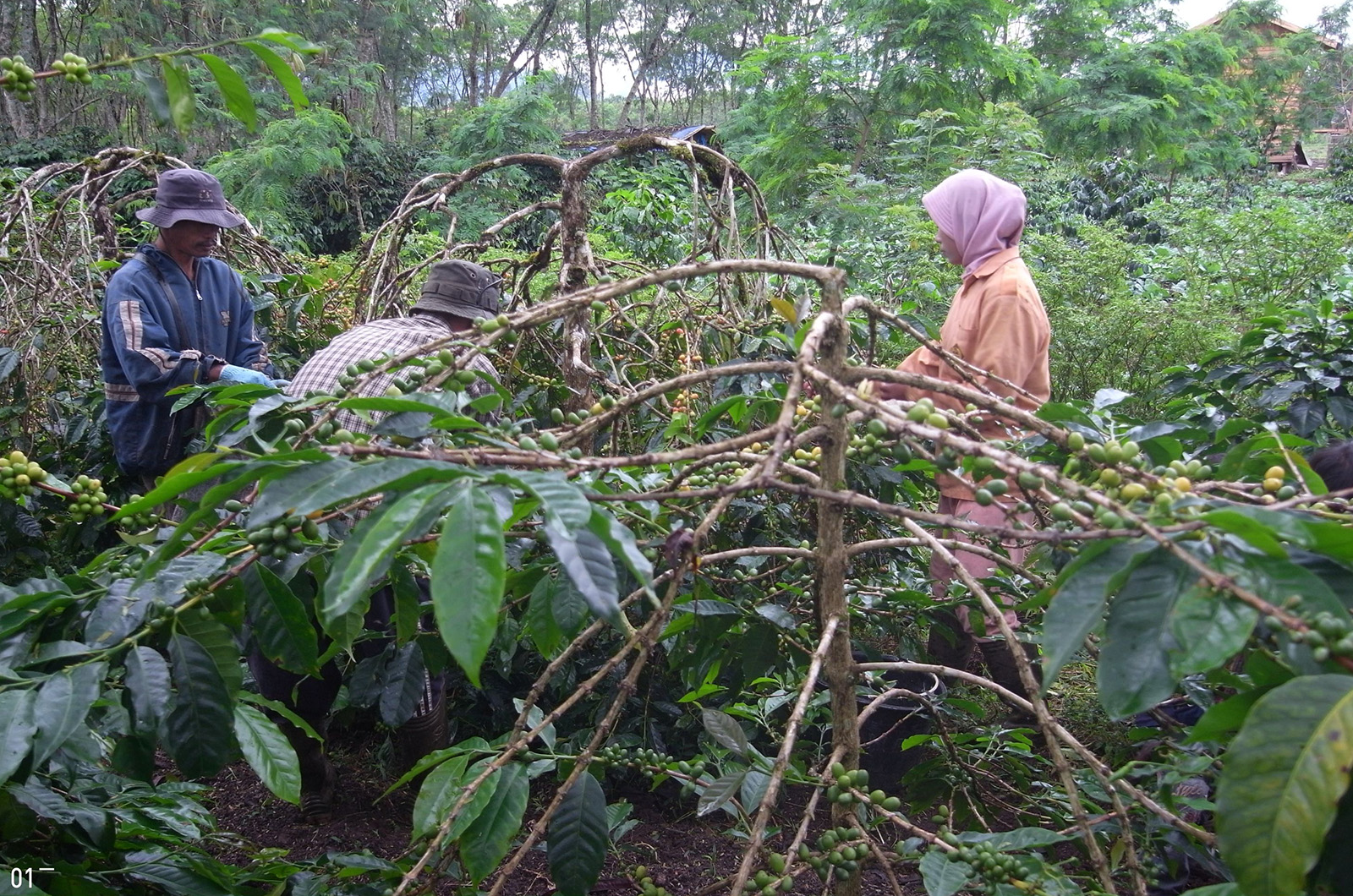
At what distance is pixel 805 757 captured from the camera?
2.52 metres

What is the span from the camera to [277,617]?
1.01 m

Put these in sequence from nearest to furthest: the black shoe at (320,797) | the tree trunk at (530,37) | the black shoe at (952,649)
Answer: the black shoe at (952,649)
the black shoe at (320,797)
the tree trunk at (530,37)

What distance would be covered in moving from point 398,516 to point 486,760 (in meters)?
0.54

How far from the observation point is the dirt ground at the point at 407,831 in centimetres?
240

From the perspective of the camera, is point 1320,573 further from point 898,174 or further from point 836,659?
point 898,174

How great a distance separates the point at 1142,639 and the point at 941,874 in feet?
1.54

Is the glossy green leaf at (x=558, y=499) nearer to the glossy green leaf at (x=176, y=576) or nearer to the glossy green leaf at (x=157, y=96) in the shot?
the glossy green leaf at (x=176, y=576)

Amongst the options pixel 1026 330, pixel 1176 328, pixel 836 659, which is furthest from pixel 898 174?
pixel 836 659

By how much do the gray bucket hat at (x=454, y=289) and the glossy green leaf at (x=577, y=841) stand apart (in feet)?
5.92

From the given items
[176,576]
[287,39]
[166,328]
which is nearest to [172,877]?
[176,576]

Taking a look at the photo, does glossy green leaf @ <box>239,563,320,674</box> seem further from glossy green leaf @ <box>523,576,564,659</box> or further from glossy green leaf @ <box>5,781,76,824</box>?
glossy green leaf @ <box>5,781,76,824</box>

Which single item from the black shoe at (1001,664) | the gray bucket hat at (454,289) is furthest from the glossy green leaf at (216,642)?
the black shoe at (1001,664)

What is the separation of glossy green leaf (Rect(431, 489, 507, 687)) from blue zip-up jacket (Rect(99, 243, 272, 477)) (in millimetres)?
2416

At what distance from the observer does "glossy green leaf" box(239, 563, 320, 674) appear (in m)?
1.00
